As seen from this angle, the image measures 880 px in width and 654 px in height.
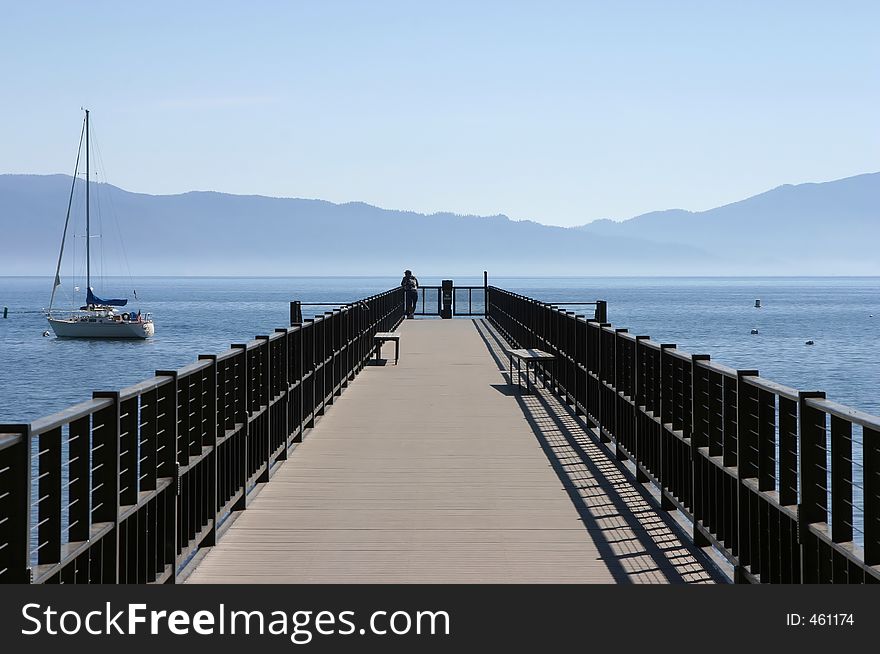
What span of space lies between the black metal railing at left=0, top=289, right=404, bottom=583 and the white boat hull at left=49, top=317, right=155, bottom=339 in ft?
299

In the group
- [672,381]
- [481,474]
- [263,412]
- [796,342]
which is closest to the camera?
[672,381]

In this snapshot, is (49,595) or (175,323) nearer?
(49,595)

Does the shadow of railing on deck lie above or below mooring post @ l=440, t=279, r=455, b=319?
below

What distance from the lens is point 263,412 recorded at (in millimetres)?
10055

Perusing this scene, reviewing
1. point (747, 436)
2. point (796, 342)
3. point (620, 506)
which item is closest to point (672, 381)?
point (620, 506)

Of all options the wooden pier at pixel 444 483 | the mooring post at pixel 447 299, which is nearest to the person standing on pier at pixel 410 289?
the mooring post at pixel 447 299

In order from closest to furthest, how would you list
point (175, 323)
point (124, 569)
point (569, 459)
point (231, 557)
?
point (124, 569) → point (231, 557) → point (569, 459) → point (175, 323)

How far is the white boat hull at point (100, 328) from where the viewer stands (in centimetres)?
9938

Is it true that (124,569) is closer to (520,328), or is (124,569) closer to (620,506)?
(620,506)

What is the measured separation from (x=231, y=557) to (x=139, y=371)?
65.1 m

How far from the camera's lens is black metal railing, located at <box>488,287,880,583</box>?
5.23 metres

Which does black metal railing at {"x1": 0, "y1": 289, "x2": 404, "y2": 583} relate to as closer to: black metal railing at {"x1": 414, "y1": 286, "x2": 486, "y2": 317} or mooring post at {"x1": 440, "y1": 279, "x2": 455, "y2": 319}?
black metal railing at {"x1": 414, "y1": 286, "x2": 486, "y2": 317}

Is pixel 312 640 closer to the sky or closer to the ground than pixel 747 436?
closer to the ground

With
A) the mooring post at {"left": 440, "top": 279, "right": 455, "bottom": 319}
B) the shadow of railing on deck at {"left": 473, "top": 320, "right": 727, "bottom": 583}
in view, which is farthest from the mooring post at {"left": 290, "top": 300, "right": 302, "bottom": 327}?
the mooring post at {"left": 440, "top": 279, "right": 455, "bottom": 319}
